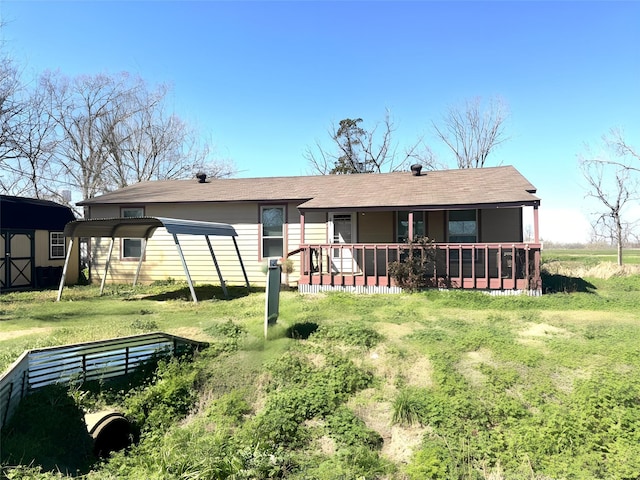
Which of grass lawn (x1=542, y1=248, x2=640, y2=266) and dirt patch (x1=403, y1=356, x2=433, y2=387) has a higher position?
grass lawn (x1=542, y1=248, x2=640, y2=266)

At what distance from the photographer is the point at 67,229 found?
10.9 metres

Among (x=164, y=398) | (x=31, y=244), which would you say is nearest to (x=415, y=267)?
(x=164, y=398)

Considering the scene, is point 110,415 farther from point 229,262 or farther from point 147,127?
point 147,127

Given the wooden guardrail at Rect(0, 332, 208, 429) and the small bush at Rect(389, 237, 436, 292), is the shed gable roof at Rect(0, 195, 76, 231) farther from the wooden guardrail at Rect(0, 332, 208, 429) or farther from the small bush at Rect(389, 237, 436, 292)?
the small bush at Rect(389, 237, 436, 292)

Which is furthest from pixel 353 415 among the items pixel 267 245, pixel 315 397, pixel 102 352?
pixel 267 245

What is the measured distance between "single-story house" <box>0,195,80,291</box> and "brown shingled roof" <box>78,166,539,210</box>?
1627 mm

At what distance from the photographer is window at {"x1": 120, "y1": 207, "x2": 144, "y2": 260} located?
1416cm

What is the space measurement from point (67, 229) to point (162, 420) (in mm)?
8255

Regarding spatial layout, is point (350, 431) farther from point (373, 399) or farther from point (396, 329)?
point (396, 329)

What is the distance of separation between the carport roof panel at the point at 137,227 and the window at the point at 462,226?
6.38 metres

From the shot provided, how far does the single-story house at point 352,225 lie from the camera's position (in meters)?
10.3

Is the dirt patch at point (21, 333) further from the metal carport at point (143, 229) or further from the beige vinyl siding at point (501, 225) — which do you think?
the beige vinyl siding at point (501, 225)

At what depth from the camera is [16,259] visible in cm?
1316

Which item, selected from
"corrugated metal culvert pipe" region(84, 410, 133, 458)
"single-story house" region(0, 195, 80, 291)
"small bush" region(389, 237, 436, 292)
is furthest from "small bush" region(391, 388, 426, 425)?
"single-story house" region(0, 195, 80, 291)
